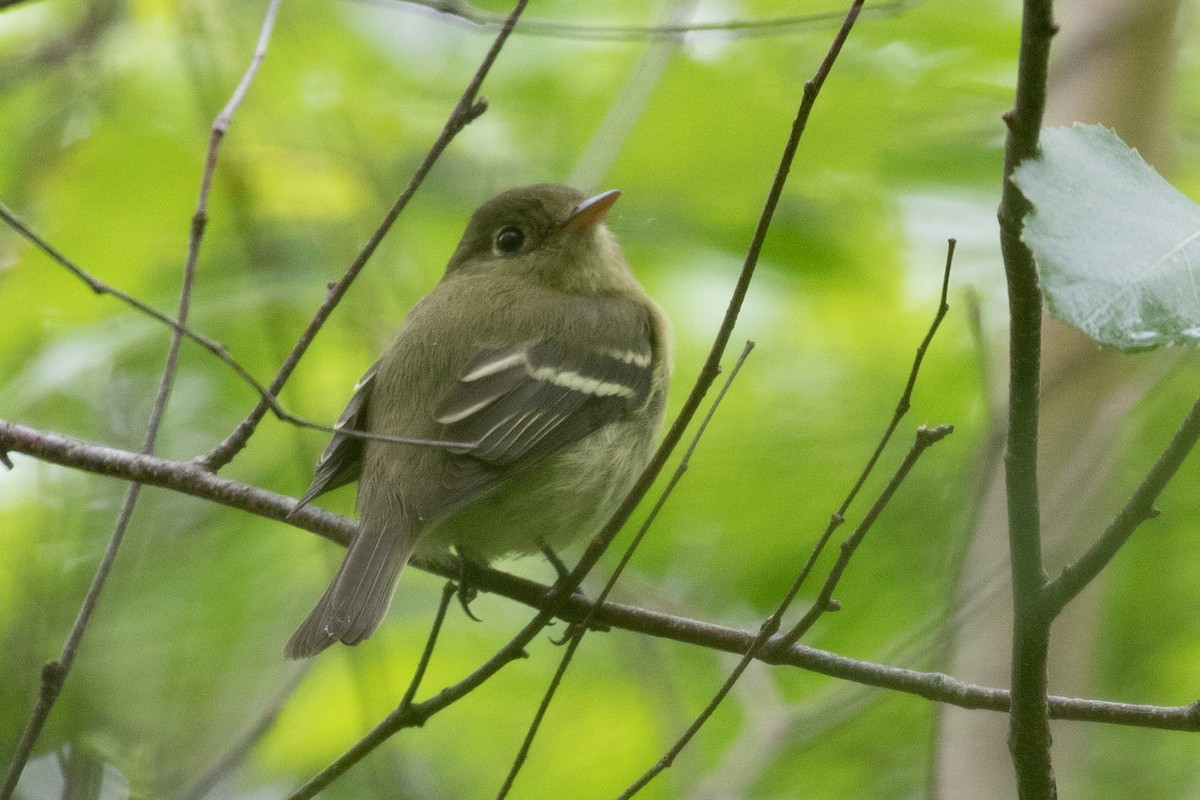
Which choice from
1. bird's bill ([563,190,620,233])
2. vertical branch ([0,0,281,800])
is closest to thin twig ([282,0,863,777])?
vertical branch ([0,0,281,800])

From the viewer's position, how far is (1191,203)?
1.59 meters

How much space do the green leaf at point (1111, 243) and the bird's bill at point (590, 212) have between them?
8.09 feet

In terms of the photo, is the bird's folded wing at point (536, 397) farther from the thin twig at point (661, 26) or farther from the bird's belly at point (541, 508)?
the thin twig at point (661, 26)

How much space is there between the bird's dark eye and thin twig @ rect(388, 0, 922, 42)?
693 mm

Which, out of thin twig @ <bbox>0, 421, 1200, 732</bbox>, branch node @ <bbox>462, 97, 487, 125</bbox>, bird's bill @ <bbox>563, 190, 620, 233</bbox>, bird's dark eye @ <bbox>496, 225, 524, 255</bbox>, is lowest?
thin twig @ <bbox>0, 421, 1200, 732</bbox>

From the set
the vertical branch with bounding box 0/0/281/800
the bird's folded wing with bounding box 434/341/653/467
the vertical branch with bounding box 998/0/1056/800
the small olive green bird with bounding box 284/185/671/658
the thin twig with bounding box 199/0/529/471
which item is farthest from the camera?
the bird's folded wing with bounding box 434/341/653/467

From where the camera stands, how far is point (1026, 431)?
179 centimetres

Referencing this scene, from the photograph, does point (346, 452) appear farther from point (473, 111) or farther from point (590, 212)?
point (473, 111)

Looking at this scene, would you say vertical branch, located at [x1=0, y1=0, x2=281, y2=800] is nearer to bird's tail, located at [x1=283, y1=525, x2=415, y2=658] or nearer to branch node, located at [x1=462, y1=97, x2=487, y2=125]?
bird's tail, located at [x1=283, y1=525, x2=415, y2=658]

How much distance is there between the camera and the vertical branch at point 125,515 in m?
2.34

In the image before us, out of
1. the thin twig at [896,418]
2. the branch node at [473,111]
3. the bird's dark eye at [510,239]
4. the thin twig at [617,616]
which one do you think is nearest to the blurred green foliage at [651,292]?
the bird's dark eye at [510,239]

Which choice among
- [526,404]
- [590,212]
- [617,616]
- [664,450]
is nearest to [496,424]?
[526,404]

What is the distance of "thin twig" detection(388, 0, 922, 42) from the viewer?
137 inches

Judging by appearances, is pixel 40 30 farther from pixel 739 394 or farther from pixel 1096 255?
pixel 1096 255
